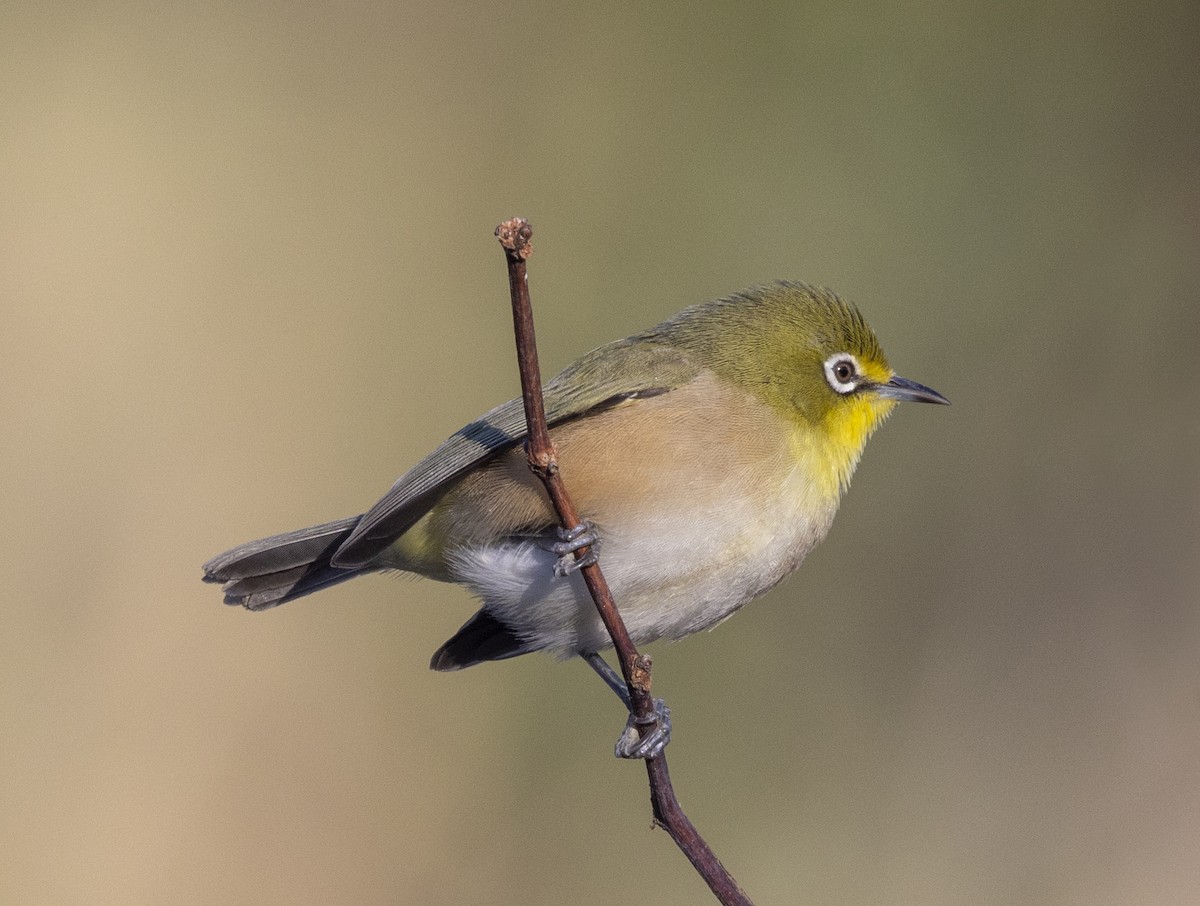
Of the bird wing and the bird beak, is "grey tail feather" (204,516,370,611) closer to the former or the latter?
the bird wing

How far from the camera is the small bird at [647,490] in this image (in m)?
3.90

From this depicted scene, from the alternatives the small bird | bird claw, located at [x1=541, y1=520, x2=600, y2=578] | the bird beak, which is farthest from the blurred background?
bird claw, located at [x1=541, y1=520, x2=600, y2=578]

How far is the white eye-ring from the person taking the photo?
4.39 m

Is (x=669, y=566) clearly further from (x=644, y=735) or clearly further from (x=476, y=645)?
(x=476, y=645)

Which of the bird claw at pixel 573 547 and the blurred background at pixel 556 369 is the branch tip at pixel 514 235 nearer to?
the bird claw at pixel 573 547

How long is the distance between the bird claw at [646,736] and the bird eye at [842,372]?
130 centimetres

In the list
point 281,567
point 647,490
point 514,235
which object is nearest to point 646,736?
point 647,490

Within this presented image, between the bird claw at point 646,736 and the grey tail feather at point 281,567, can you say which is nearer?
the bird claw at point 646,736

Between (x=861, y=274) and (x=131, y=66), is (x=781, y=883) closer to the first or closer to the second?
(x=861, y=274)

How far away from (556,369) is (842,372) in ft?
7.71

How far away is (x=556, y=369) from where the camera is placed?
6.51 metres

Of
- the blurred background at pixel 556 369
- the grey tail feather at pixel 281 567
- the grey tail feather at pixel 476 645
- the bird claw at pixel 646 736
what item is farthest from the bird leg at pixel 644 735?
the blurred background at pixel 556 369

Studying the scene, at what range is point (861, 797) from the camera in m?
5.88

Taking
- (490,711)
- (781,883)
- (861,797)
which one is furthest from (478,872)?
(861,797)
